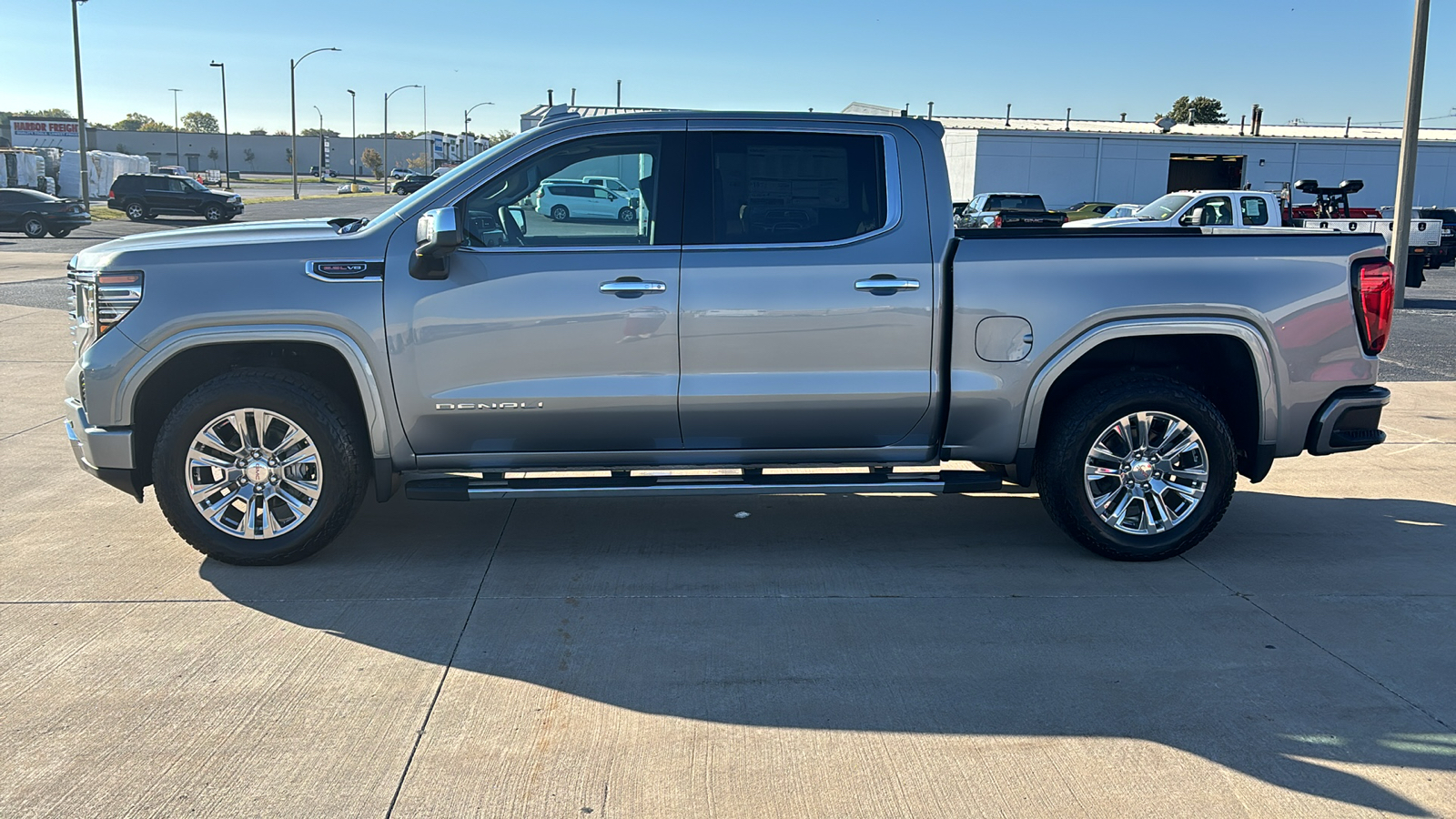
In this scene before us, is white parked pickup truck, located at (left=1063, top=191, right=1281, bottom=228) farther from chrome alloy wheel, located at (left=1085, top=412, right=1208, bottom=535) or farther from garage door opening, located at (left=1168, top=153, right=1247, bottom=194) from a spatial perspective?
garage door opening, located at (left=1168, top=153, right=1247, bottom=194)

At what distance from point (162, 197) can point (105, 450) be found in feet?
145

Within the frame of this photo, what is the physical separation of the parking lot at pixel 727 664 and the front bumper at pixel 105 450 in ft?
1.45

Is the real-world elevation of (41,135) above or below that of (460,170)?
above

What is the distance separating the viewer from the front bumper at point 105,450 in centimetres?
530

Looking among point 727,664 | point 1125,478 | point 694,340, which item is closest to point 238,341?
point 694,340

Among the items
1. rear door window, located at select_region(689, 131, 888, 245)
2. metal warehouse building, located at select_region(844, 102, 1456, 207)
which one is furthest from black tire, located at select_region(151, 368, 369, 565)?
metal warehouse building, located at select_region(844, 102, 1456, 207)

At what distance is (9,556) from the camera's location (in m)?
5.60

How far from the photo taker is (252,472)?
540cm

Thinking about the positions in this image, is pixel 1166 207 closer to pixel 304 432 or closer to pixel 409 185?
pixel 409 185

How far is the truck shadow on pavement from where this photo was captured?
13.2ft

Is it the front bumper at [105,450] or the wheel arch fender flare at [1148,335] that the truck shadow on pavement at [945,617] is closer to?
the front bumper at [105,450]

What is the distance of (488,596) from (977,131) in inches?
1967

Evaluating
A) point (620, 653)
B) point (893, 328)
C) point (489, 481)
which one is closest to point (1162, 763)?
point (620, 653)

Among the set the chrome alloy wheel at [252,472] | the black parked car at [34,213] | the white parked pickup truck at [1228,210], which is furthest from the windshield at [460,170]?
the black parked car at [34,213]
